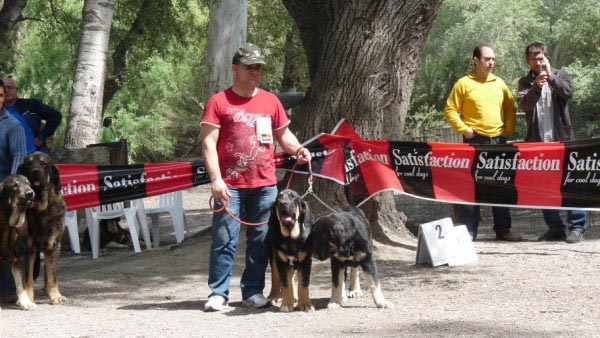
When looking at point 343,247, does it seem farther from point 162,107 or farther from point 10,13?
point 162,107

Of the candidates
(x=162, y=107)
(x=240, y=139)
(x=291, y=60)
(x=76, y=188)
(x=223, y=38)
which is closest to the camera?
(x=240, y=139)

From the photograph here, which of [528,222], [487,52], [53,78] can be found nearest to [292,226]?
[487,52]

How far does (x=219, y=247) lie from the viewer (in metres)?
7.82

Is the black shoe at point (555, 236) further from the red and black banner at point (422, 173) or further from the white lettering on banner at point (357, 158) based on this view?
the white lettering on banner at point (357, 158)

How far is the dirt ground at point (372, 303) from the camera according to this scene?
6875 millimetres

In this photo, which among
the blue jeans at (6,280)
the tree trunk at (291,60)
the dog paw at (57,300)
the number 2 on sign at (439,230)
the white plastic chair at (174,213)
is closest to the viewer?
the dog paw at (57,300)

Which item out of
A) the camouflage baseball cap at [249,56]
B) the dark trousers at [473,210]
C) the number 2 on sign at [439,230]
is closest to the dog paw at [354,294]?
the number 2 on sign at [439,230]

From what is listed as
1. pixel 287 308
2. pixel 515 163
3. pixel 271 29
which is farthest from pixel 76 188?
pixel 271 29

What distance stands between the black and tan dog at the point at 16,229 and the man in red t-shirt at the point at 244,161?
1.64 m

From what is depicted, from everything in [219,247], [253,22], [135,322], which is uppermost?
[253,22]

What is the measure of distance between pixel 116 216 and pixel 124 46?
15.8 m

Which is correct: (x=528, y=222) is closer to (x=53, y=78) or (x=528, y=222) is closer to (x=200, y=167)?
(x=200, y=167)

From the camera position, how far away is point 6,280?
8664mm

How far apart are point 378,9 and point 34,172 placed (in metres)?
4.32
